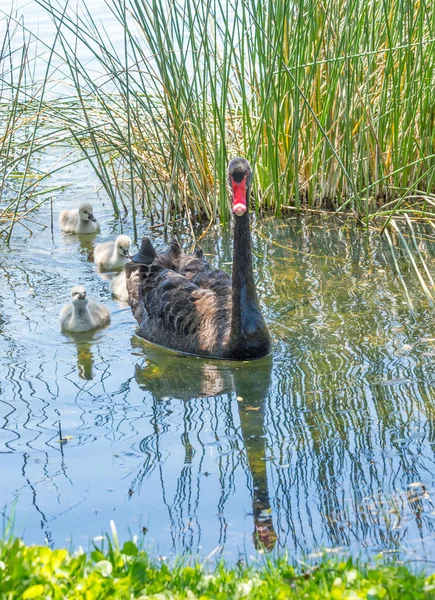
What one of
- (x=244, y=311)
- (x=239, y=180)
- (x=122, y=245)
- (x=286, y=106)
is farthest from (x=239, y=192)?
(x=286, y=106)

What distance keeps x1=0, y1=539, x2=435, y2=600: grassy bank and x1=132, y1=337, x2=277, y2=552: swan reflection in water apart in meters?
1.07

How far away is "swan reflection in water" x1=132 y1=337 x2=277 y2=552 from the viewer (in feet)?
15.5

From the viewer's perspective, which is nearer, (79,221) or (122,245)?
(122,245)

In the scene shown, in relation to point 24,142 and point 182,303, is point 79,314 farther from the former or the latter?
point 24,142

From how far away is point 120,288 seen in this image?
7.55 metres

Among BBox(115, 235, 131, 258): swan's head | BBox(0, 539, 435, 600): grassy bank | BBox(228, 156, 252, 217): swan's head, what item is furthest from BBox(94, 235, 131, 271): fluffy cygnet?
BBox(0, 539, 435, 600): grassy bank

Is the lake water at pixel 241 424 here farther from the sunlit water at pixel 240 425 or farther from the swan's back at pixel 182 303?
the swan's back at pixel 182 303

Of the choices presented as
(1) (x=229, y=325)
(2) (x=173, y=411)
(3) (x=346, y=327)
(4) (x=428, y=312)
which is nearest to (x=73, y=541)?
(2) (x=173, y=411)

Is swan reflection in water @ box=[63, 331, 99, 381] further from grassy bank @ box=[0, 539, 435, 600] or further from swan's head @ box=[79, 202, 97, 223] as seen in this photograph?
grassy bank @ box=[0, 539, 435, 600]

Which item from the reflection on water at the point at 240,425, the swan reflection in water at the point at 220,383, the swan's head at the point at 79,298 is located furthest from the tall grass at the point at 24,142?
the swan reflection in water at the point at 220,383

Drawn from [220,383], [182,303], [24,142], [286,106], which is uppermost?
[286,106]

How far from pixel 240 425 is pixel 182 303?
1642 mm

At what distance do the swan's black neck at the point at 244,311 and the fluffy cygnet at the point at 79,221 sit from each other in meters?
3.03

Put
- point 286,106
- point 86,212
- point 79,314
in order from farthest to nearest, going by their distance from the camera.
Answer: point 86,212 < point 286,106 < point 79,314
